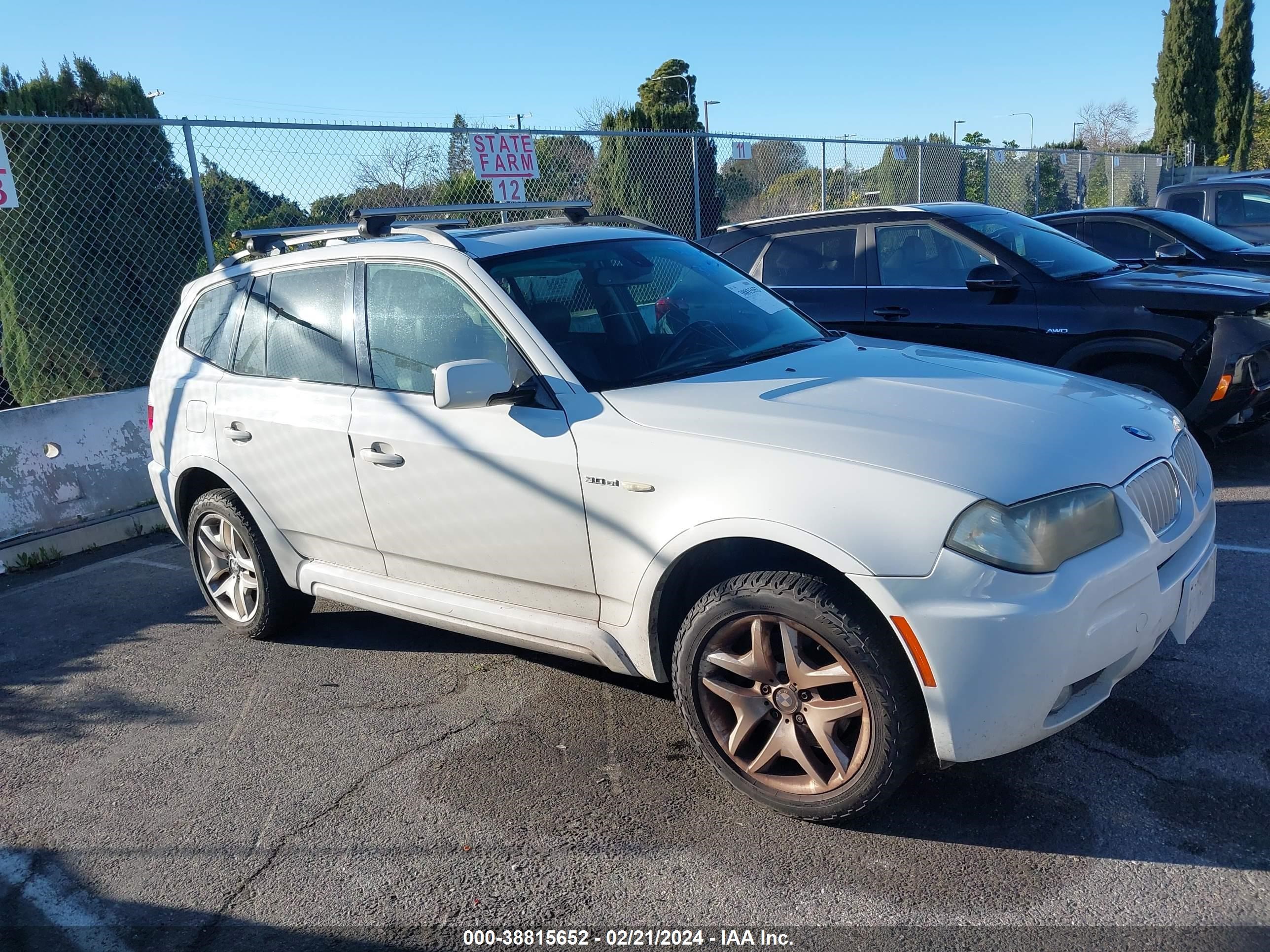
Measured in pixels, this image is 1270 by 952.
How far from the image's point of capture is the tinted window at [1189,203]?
12.5 m

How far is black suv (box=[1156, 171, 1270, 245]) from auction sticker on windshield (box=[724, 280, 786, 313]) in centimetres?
959

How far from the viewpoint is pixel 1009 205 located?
20.5m

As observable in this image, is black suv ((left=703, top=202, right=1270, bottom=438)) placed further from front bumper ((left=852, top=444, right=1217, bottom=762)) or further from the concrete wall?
the concrete wall

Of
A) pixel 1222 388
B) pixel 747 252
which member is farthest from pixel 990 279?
pixel 747 252

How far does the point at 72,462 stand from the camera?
716cm

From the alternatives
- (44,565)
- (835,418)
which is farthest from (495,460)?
(44,565)

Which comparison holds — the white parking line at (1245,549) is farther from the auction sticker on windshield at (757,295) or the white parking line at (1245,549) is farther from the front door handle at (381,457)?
the front door handle at (381,457)

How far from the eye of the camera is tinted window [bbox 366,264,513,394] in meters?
3.88

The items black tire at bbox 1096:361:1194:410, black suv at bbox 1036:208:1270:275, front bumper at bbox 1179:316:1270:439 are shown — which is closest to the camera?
front bumper at bbox 1179:316:1270:439

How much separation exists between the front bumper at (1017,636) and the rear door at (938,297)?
405 centimetres

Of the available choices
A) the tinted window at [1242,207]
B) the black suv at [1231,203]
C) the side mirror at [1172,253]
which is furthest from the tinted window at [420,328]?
the tinted window at [1242,207]

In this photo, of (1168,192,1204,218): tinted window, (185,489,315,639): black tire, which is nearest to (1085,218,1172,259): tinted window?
(1168,192,1204,218): tinted window

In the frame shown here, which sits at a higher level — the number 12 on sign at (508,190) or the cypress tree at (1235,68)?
the cypress tree at (1235,68)

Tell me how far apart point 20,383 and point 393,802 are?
673 centimetres
